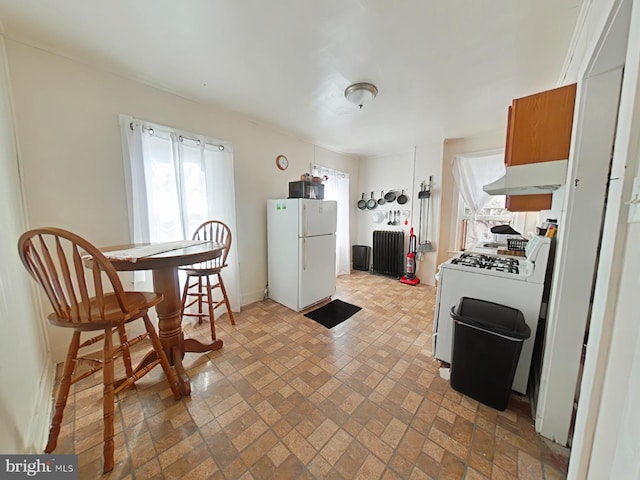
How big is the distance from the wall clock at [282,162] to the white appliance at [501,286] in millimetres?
2448

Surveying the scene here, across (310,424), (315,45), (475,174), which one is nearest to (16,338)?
(310,424)

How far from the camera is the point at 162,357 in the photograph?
1389 mm

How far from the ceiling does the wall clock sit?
2.66ft

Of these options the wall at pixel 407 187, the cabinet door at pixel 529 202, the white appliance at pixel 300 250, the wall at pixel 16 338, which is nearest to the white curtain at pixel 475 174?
the wall at pixel 407 187

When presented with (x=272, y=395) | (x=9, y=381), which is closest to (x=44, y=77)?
(x=9, y=381)

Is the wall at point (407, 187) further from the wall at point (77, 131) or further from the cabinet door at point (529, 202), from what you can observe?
the wall at point (77, 131)

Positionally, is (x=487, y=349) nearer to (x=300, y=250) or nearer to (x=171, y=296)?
(x=300, y=250)

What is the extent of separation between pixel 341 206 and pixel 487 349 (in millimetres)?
3151

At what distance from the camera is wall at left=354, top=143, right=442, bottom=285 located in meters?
3.73

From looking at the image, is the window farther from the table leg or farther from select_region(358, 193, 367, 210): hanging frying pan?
the table leg

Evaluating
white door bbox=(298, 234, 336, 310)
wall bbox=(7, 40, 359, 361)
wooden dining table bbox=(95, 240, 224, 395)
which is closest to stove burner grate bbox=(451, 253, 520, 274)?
white door bbox=(298, 234, 336, 310)

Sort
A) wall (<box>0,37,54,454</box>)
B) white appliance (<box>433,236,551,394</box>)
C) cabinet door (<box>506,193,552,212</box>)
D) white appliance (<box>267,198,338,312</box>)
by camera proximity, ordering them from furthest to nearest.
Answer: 1. white appliance (<box>267,198,338,312</box>)
2. cabinet door (<box>506,193,552,212</box>)
3. white appliance (<box>433,236,551,394</box>)
4. wall (<box>0,37,54,454</box>)

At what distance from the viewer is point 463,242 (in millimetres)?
3709

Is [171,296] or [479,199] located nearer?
[171,296]
